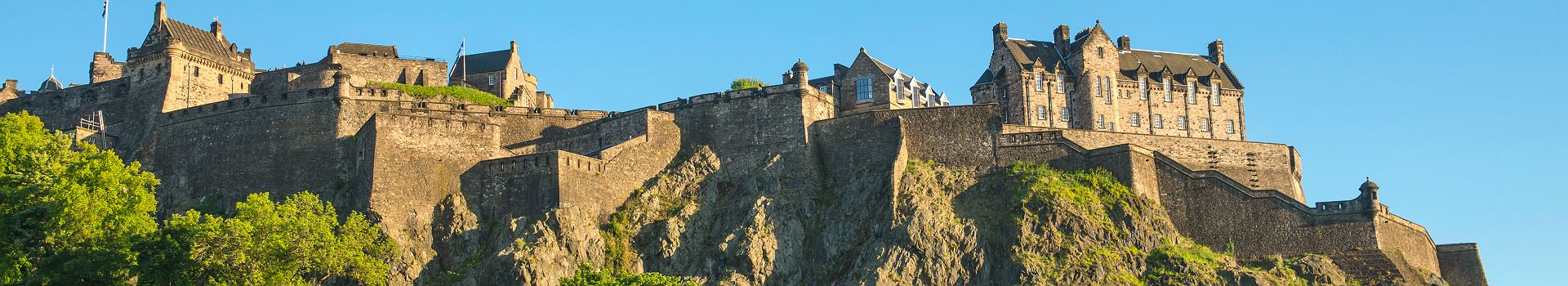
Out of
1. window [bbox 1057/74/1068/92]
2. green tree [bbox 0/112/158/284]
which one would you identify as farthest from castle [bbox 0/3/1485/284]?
green tree [bbox 0/112/158/284]

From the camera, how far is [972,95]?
9025 cm

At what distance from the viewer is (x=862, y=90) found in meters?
82.1

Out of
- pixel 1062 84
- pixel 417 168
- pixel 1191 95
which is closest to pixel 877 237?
pixel 417 168

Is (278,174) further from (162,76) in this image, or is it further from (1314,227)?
(1314,227)

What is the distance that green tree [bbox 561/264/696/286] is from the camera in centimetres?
6278

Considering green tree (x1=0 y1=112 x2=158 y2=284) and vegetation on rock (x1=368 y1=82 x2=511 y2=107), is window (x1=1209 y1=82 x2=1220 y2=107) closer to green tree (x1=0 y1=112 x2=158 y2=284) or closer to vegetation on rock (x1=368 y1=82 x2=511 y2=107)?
vegetation on rock (x1=368 y1=82 x2=511 y2=107)

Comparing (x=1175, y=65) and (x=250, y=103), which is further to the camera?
(x=1175, y=65)

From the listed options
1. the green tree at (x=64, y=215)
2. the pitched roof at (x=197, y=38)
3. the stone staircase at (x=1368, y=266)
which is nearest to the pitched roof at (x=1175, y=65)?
the stone staircase at (x=1368, y=266)

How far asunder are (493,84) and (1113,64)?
105 ft

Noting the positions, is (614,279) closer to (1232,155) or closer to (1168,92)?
(1232,155)

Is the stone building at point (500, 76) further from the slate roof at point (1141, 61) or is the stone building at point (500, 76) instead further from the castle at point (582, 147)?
the slate roof at point (1141, 61)

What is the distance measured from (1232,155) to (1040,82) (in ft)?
35.1

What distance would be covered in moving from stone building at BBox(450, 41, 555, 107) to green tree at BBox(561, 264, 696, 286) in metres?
25.9

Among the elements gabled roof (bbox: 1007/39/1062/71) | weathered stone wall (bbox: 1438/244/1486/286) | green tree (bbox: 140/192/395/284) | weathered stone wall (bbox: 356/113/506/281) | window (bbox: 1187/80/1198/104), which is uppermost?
gabled roof (bbox: 1007/39/1062/71)
